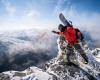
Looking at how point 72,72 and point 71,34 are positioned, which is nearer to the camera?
point 71,34

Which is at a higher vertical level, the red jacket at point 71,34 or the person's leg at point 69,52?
the red jacket at point 71,34

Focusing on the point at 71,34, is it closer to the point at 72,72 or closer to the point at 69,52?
the point at 69,52

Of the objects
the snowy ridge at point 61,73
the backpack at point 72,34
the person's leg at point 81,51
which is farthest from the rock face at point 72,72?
the backpack at point 72,34

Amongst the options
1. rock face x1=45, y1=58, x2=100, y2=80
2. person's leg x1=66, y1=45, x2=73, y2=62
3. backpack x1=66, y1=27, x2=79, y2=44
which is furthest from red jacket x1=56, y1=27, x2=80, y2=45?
rock face x1=45, y1=58, x2=100, y2=80

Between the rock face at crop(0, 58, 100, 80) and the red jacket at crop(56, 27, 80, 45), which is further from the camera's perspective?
the rock face at crop(0, 58, 100, 80)

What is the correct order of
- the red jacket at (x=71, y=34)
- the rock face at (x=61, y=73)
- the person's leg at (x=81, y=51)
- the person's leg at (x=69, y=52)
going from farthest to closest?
the person's leg at (x=69, y=52) → the person's leg at (x=81, y=51) → the rock face at (x=61, y=73) → the red jacket at (x=71, y=34)

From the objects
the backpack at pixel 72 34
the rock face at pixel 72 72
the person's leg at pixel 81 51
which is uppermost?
the backpack at pixel 72 34

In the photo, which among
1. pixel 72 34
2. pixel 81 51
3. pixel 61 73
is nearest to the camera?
pixel 72 34

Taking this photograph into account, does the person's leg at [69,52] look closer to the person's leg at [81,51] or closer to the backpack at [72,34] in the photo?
the person's leg at [81,51]

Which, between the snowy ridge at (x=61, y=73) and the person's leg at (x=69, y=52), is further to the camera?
the person's leg at (x=69, y=52)

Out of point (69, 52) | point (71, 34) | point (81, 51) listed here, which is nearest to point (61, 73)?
point (69, 52)

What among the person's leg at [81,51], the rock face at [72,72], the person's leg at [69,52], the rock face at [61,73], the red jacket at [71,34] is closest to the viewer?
the red jacket at [71,34]

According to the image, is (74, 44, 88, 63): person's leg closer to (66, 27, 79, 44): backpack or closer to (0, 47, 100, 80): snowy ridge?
(0, 47, 100, 80): snowy ridge

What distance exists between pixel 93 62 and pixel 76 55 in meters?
3.17
